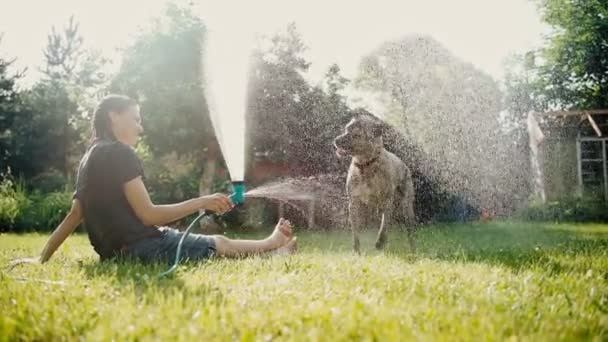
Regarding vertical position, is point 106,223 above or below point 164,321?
above

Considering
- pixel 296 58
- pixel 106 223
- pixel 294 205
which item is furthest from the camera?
pixel 296 58

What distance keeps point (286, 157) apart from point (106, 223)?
8.99 meters

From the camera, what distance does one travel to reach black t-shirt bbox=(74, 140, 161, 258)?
3.75 m

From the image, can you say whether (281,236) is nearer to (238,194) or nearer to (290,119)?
(238,194)

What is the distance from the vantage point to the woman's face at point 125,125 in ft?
13.2

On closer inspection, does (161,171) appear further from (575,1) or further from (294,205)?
(575,1)

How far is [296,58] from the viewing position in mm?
13766

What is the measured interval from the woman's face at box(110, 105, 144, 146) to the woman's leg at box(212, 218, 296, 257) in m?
1.14

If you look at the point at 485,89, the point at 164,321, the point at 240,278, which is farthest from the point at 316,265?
the point at 485,89

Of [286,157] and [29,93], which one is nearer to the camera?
[286,157]

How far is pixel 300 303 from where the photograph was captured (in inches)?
99.5

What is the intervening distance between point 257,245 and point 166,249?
92 cm

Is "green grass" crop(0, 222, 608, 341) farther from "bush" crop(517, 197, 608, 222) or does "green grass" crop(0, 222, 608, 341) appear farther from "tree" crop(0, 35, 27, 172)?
"tree" crop(0, 35, 27, 172)

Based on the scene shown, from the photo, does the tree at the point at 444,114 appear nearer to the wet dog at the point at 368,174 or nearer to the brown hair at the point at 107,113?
the wet dog at the point at 368,174
